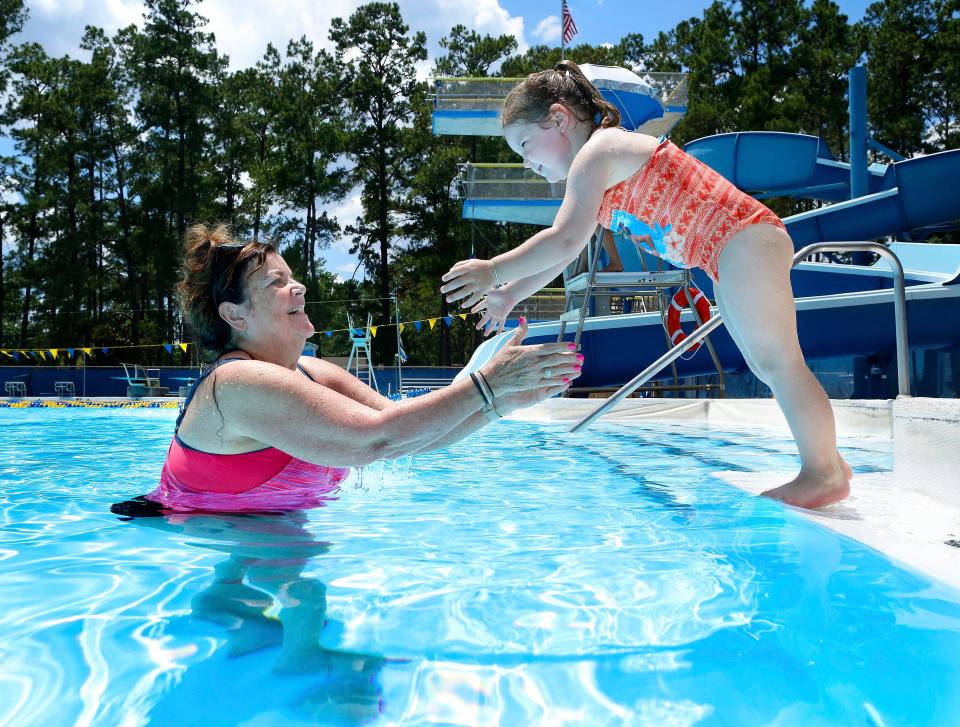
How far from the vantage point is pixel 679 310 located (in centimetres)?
796

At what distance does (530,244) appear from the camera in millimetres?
2271

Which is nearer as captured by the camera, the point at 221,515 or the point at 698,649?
the point at 698,649

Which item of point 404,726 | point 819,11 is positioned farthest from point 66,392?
point 819,11

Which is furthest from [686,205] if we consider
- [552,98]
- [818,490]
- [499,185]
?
[499,185]

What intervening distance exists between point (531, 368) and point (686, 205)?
1.23 m

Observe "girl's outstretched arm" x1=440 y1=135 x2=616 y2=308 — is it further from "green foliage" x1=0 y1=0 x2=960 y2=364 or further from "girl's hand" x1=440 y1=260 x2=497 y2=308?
"green foliage" x1=0 y1=0 x2=960 y2=364

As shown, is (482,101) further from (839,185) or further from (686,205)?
(686,205)

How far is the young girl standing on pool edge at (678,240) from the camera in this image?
227cm

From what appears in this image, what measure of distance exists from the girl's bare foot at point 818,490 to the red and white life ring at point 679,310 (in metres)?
4.67

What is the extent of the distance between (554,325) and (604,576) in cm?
933

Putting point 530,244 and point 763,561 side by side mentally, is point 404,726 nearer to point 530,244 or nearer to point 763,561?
point 763,561

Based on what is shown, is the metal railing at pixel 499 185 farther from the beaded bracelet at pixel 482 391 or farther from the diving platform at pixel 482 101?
the beaded bracelet at pixel 482 391

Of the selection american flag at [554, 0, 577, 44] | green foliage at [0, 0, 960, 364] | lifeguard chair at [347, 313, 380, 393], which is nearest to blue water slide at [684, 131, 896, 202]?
american flag at [554, 0, 577, 44]

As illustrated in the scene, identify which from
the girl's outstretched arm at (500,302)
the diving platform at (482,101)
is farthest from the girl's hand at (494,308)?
the diving platform at (482,101)
